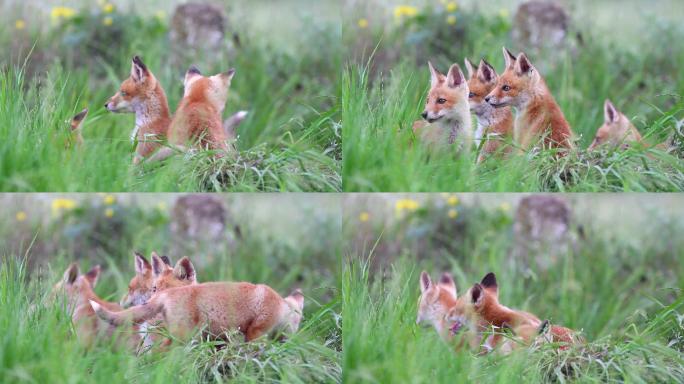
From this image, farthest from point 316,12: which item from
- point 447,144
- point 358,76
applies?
point 447,144

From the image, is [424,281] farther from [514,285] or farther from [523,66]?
[523,66]

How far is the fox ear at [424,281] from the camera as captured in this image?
6832 mm

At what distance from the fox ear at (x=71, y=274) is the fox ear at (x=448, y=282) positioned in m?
1.76

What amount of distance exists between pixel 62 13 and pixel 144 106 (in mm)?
887

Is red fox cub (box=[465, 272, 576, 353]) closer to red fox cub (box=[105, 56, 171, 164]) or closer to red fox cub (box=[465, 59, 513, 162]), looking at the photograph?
red fox cub (box=[465, 59, 513, 162])

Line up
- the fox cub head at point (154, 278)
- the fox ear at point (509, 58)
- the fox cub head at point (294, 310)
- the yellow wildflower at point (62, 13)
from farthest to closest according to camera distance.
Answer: the yellow wildflower at point (62, 13)
the fox ear at point (509, 58)
the fox cub head at point (154, 278)
the fox cub head at point (294, 310)

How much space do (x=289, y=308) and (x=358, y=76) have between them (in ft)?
3.75

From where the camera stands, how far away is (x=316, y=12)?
7176 mm

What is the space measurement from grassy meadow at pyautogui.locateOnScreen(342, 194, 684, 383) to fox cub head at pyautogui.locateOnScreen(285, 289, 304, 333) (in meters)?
0.26

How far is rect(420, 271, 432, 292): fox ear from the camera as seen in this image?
683cm

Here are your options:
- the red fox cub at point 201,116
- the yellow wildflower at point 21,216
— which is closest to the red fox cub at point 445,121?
the red fox cub at point 201,116

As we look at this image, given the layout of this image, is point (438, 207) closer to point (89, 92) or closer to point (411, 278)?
point (411, 278)

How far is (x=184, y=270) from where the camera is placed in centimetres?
682

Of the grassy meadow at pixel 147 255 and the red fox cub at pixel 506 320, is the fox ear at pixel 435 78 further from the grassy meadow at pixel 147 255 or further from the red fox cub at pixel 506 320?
the red fox cub at pixel 506 320
